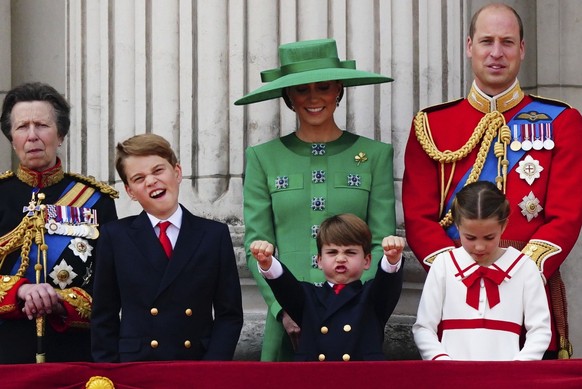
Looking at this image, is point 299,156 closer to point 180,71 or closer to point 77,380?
point 180,71

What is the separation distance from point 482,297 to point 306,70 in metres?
1.26

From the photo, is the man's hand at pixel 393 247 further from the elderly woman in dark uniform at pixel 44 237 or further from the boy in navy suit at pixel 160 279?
the elderly woman in dark uniform at pixel 44 237

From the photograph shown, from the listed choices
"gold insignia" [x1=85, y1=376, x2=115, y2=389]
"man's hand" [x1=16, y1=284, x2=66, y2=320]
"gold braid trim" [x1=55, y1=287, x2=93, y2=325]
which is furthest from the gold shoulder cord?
"gold insignia" [x1=85, y1=376, x2=115, y2=389]

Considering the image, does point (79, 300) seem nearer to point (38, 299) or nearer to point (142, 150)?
point (38, 299)

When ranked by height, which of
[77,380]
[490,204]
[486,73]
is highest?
[486,73]

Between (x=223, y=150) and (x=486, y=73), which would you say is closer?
(x=486, y=73)

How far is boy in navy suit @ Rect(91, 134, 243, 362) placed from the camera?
19.1 ft

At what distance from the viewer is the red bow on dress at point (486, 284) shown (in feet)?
19.1

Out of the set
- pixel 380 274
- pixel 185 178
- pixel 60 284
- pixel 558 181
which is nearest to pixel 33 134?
pixel 60 284

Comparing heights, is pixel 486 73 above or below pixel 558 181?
above

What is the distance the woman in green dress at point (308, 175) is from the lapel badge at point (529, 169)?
511mm

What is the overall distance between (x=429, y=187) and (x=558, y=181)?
1.63 ft

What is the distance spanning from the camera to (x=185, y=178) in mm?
7211

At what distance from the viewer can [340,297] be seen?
234 inches
